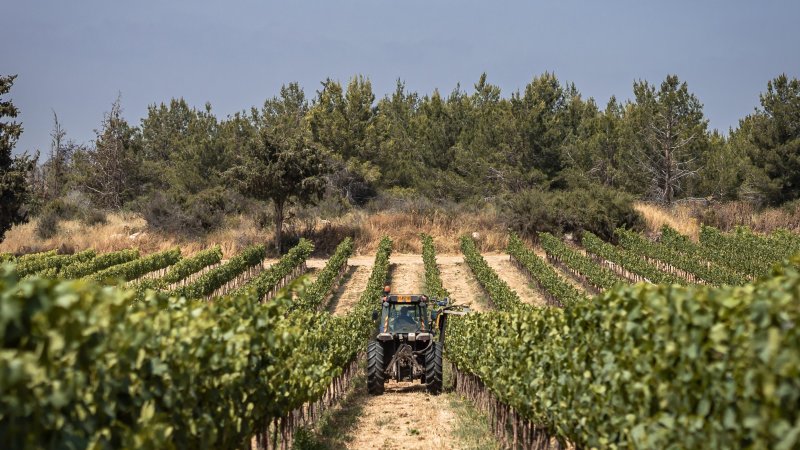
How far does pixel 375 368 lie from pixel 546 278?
13.7m

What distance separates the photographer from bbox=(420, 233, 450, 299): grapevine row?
80.5ft

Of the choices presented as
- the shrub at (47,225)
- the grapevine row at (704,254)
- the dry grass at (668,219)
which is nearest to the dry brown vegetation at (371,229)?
the dry grass at (668,219)

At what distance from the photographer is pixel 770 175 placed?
139 ft

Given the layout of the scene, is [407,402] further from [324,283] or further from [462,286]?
[462,286]

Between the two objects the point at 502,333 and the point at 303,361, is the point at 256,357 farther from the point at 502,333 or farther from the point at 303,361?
the point at 502,333

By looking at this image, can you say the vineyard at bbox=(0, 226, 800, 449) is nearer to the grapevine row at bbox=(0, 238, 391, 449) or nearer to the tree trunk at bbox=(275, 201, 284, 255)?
the grapevine row at bbox=(0, 238, 391, 449)

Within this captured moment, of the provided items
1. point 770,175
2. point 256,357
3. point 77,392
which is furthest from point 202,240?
point 77,392

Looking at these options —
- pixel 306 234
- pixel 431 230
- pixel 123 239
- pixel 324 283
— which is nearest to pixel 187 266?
pixel 324 283

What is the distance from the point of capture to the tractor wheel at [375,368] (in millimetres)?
13742

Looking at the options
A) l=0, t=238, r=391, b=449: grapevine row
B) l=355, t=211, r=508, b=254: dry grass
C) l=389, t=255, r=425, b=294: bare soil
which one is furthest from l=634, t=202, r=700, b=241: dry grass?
l=0, t=238, r=391, b=449: grapevine row

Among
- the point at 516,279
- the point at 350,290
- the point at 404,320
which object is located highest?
the point at 404,320

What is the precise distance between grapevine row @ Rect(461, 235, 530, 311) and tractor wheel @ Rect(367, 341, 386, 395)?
411 centimetres

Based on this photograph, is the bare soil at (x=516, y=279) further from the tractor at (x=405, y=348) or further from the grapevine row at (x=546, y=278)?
the tractor at (x=405, y=348)

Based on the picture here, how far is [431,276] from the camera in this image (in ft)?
92.0
